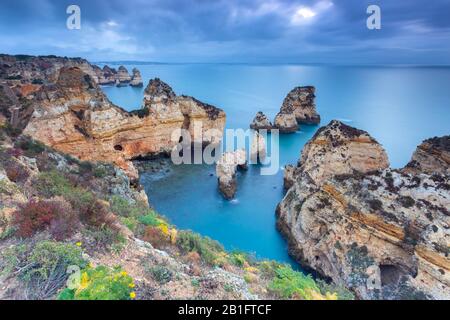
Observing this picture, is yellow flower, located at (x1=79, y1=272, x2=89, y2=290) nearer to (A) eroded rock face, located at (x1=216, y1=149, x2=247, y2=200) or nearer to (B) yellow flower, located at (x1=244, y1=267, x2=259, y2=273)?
(B) yellow flower, located at (x1=244, y1=267, x2=259, y2=273)

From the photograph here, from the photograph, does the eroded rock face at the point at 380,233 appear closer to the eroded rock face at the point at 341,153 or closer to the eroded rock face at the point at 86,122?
the eroded rock face at the point at 341,153

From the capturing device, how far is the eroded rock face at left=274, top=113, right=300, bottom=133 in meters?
43.5

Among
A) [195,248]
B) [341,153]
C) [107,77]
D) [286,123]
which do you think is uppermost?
[107,77]

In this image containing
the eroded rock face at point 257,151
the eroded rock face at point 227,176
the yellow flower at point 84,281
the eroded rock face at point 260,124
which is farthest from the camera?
the eroded rock face at point 260,124

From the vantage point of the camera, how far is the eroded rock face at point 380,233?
972cm

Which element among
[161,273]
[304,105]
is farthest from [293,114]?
[161,273]

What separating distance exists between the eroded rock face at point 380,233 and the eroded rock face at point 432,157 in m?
4.58

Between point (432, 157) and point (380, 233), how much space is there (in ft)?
25.8

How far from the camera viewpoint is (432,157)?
53.3 feet

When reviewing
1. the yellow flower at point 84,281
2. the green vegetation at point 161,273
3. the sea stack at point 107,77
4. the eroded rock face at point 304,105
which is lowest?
the green vegetation at point 161,273

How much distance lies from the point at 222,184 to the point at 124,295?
18.2 m

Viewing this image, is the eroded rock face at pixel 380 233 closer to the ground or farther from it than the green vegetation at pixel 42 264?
closer to the ground

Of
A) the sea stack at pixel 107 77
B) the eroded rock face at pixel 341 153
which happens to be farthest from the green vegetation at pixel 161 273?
the sea stack at pixel 107 77

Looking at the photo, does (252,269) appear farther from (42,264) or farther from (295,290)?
(42,264)
